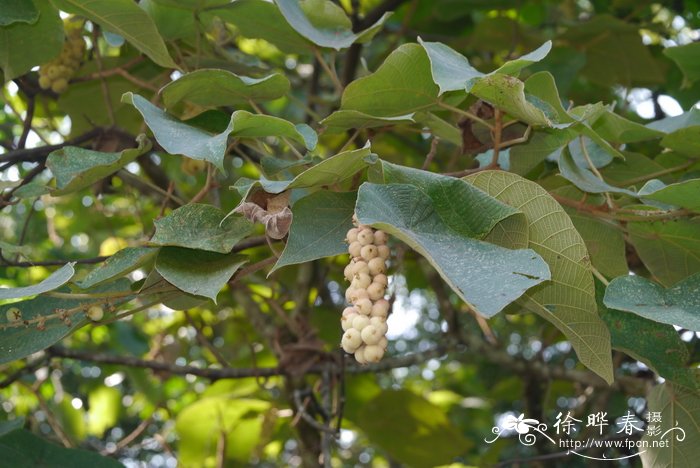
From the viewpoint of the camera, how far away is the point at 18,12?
1.07m

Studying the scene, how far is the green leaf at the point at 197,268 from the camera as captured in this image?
2.63 feet

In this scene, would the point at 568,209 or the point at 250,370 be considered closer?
the point at 568,209

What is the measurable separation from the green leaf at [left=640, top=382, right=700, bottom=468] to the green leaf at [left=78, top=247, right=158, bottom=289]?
0.67 metres

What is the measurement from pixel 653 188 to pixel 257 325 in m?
1.09

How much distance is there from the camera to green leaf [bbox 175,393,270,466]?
189 centimetres

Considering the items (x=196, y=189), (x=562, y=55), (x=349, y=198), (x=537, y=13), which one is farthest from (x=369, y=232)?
(x=537, y=13)

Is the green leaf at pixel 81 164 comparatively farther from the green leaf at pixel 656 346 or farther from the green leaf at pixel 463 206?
the green leaf at pixel 656 346

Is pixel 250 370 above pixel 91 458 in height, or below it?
below

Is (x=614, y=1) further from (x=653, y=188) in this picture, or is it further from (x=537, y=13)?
(x=653, y=188)

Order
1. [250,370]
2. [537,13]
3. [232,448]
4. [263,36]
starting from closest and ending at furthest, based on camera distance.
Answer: [263,36] < [250,370] < [232,448] < [537,13]

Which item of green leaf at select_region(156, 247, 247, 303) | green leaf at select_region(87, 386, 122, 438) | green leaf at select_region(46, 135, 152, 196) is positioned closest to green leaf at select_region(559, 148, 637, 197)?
green leaf at select_region(156, 247, 247, 303)

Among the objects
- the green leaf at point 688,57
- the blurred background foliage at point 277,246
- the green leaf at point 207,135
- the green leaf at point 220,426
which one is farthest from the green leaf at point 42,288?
the green leaf at point 220,426

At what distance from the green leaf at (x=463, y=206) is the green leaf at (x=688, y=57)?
2.14 feet

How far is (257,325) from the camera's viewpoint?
182 centimetres
